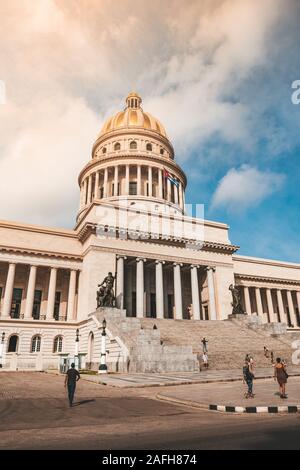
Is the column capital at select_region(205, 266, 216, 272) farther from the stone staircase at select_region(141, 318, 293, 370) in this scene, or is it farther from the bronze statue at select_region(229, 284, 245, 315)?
the stone staircase at select_region(141, 318, 293, 370)

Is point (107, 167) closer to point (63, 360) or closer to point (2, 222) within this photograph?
point (2, 222)

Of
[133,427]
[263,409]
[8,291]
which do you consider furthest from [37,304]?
[133,427]

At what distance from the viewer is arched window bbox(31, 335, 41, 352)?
3759 cm

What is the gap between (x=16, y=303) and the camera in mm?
41094

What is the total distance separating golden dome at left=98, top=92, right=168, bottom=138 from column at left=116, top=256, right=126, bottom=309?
114ft

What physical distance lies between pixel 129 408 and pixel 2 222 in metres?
35.2

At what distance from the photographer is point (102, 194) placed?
61.9 meters

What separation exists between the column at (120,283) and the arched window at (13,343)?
11.3 metres


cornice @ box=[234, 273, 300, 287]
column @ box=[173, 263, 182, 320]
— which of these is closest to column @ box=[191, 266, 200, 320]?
column @ box=[173, 263, 182, 320]

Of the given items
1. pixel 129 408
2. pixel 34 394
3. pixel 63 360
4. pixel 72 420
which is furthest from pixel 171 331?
pixel 72 420

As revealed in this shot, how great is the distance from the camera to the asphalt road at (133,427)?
604cm

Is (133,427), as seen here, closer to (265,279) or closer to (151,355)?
(151,355)
